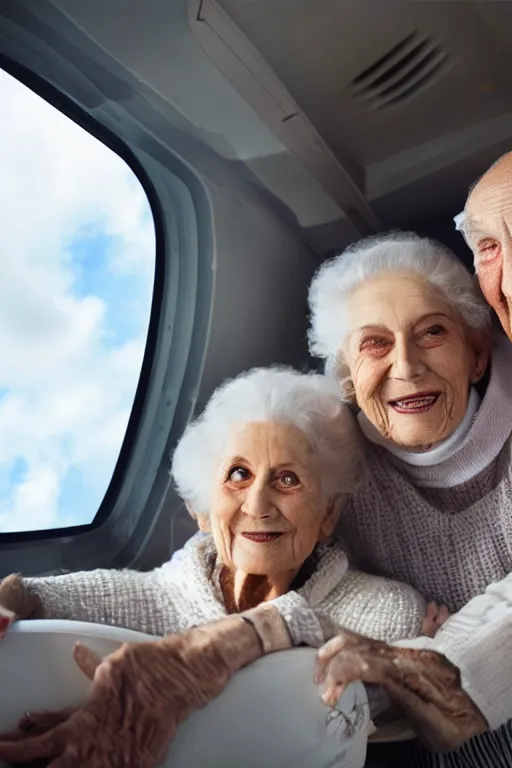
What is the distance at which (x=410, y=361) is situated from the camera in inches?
39.6

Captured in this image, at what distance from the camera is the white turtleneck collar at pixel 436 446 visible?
1.05 m

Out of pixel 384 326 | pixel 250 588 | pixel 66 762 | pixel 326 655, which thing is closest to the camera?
pixel 66 762

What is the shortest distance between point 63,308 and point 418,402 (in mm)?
498

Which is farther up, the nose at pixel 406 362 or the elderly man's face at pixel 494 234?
the elderly man's face at pixel 494 234

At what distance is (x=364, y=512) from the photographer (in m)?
1.09

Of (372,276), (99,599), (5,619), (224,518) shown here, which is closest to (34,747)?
(5,619)

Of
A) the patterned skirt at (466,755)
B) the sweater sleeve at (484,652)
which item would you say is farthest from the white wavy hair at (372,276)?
the patterned skirt at (466,755)

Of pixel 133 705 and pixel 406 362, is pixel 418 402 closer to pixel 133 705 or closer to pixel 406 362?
pixel 406 362

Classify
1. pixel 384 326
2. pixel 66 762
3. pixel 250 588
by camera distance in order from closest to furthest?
pixel 66 762
pixel 250 588
pixel 384 326

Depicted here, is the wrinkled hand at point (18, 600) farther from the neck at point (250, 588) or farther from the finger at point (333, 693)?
the finger at point (333, 693)

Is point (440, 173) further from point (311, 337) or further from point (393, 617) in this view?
point (393, 617)

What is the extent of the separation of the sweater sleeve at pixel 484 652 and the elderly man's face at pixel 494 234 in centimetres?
40

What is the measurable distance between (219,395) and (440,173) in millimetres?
472

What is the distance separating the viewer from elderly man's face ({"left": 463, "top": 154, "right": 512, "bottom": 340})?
1.00 metres
